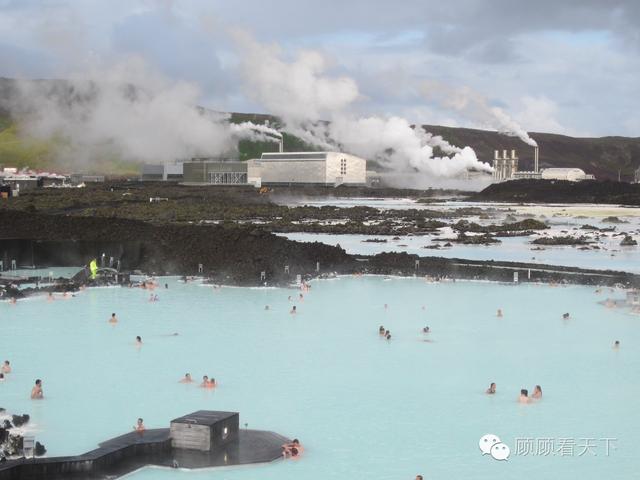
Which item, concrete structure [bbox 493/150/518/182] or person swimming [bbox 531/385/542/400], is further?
concrete structure [bbox 493/150/518/182]

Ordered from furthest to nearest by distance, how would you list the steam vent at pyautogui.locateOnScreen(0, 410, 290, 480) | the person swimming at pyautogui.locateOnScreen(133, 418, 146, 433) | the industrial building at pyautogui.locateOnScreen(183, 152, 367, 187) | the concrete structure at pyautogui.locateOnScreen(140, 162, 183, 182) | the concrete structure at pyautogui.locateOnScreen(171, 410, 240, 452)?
the concrete structure at pyautogui.locateOnScreen(140, 162, 183, 182) → the industrial building at pyautogui.locateOnScreen(183, 152, 367, 187) → the person swimming at pyautogui.locateOnScreen(133, 418, 146, 433) → the concrete structure at pyautogui.locateOnScreen(171, 410, 240, 452) → the steam vent at pyautogui.locateOnScreen(0, 410, 290, 480)

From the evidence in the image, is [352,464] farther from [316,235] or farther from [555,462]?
[316,235]

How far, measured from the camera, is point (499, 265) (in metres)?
35.9

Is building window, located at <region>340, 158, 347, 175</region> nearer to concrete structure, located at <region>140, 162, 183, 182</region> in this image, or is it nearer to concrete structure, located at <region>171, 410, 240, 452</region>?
concrete structure, located at <region>140, 162, 183, 182</region>

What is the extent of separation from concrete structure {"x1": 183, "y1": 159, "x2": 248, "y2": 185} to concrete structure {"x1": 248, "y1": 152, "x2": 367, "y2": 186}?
155cm

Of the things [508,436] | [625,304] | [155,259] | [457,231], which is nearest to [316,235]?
[457,231]

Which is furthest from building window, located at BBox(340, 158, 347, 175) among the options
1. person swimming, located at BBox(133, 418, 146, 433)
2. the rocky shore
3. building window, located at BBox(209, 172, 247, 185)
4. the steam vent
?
the steam vent

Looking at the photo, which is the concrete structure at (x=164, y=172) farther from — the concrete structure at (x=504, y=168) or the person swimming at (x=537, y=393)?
the person swimming at (x=537, y=393)

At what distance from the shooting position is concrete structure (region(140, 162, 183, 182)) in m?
140

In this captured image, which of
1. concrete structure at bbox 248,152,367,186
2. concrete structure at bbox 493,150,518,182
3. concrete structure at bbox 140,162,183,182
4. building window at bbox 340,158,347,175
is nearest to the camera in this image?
concrete structure at bbox 248,152,367,186

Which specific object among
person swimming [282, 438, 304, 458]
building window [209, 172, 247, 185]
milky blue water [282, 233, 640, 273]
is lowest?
person swimming [282, 438, 304, 458]

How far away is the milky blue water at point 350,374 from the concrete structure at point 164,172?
112m

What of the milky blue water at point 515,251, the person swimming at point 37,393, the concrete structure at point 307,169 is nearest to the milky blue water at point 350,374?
the person swimming at point 37,393

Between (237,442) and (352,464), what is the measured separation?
6.28 feet
